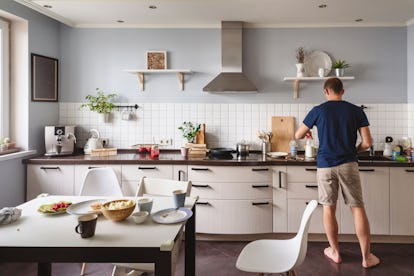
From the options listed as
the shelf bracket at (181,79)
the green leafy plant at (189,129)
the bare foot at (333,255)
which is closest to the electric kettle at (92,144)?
the green leafy plant at (189,129)

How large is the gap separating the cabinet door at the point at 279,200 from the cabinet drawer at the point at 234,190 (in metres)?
0.08

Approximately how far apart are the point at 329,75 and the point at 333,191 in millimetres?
1600

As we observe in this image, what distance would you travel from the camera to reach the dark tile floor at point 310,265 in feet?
8.11

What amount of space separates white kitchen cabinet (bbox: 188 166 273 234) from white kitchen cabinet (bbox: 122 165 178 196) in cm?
25

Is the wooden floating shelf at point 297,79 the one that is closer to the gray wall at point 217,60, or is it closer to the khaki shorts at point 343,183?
the gray wall at point 217,60

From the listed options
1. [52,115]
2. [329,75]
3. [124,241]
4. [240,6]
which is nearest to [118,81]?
[52,115]

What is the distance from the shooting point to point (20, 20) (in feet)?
10.1

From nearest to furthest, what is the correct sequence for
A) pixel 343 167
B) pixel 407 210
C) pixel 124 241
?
pixel 124 241
pixel 343 167
pixel 407 210

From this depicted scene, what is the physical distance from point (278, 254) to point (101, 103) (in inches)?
104

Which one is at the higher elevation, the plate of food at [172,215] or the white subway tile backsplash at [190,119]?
the white subway tile backsplash at [190,119]

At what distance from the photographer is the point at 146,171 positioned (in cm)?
305

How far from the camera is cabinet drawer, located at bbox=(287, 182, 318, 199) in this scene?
2957 millimetres

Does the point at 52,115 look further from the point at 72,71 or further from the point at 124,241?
the point at 124,241

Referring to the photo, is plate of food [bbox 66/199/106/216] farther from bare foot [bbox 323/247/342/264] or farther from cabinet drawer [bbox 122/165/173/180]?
bare foot [bbox 323/247/342/264]
